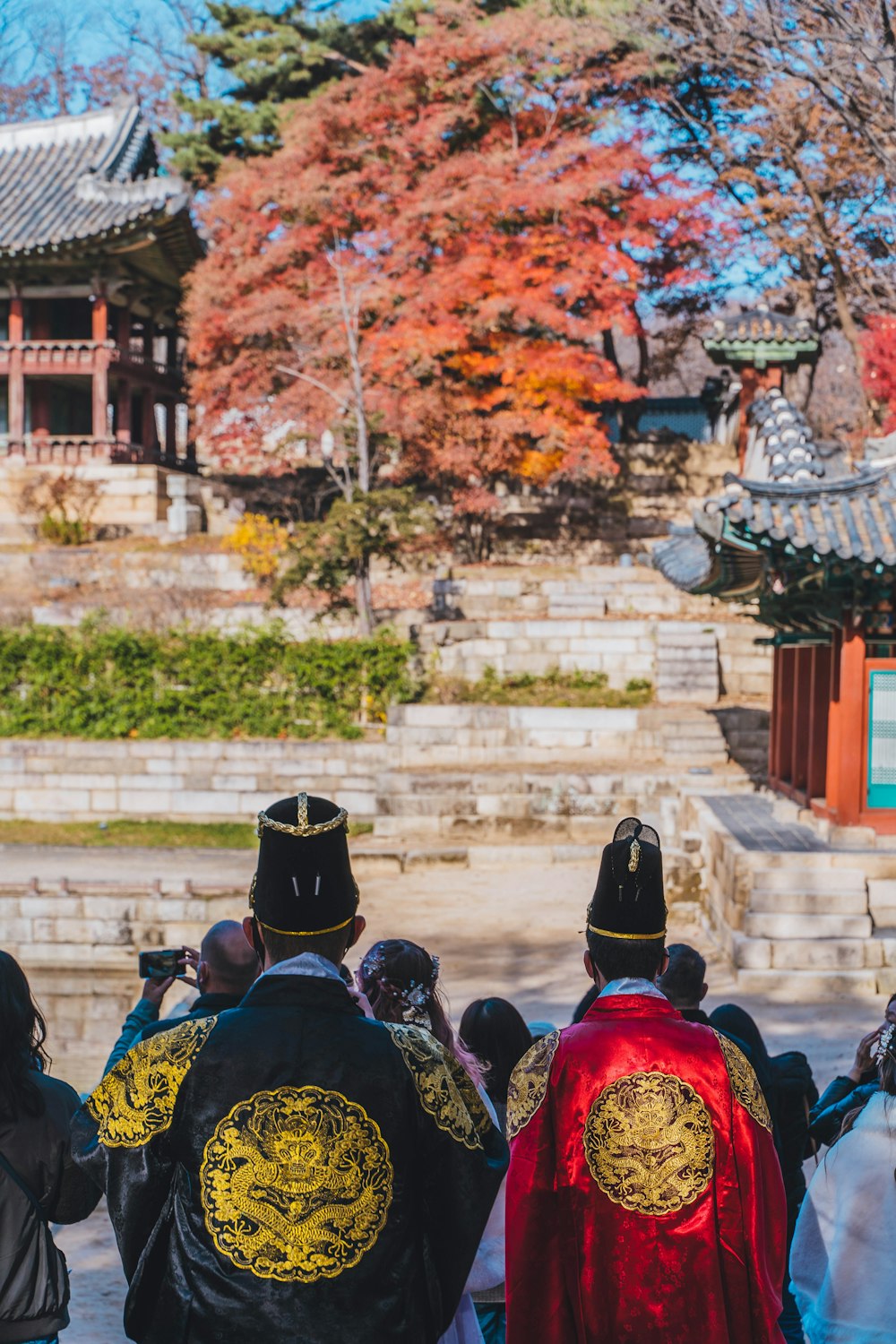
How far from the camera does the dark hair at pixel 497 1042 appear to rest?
3.55 metres

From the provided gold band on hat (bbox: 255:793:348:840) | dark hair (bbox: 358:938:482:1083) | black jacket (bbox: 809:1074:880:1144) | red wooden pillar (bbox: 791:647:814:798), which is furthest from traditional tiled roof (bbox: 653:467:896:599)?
gold band on hat (bbox: 255:793:348:840)

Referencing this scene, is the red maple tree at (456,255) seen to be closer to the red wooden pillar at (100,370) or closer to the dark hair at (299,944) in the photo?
the red wooden pillar at (100,370)

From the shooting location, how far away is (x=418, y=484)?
24891 millimetres

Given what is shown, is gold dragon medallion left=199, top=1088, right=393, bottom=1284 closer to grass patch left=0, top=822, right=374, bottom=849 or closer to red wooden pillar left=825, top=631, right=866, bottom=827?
red wooden pillar left=825, top=631, right=866, bottom=827

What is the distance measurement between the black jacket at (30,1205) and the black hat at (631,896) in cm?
125

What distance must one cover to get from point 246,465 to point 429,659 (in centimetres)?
865

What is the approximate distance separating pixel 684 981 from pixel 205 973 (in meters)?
1.52

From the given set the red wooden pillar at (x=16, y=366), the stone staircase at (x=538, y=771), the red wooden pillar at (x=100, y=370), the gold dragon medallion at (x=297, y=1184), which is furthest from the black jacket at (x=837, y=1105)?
the red wooden pillar at (x=16, y=366)

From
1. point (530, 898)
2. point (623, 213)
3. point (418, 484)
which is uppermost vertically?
point (623, 213)

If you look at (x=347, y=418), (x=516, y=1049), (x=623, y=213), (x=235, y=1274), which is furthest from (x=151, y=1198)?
(x=623, y=213)

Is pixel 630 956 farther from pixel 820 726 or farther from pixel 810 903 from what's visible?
pixel 820 726

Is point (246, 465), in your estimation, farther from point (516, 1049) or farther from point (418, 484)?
point (516, 1049)

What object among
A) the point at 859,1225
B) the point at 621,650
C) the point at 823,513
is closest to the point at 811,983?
the point at 823,513

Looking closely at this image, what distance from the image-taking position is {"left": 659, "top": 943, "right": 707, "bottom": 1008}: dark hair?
3.94 m
